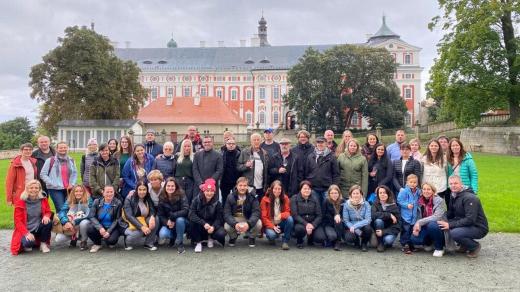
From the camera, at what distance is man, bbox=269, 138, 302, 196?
726cm

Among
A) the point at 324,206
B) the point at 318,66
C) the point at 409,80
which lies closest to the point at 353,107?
the point at 318,66

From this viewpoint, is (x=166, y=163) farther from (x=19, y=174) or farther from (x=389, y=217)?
(x=389, y=217)

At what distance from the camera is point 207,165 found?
7.11m

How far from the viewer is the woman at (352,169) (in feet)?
23.1

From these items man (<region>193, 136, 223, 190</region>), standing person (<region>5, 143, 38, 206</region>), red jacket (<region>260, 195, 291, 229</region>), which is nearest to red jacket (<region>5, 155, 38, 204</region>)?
standing person (<region>5, 143, 38, 206</region>)

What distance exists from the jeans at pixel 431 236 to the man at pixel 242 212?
2.27 meters

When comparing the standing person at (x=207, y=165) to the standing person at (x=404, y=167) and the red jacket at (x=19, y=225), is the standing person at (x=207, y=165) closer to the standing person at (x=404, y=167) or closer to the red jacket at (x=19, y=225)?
the red jacket at (x=19, y=225)

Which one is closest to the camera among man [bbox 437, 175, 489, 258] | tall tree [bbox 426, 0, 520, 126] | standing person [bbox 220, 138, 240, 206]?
man [bbox 437, 175, 489, 258]

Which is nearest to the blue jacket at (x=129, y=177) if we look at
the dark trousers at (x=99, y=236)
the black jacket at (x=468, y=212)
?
the dark trousers at (x=99, y=236)

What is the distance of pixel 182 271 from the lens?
215 inches

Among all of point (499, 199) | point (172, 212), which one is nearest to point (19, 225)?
point (172, 212)

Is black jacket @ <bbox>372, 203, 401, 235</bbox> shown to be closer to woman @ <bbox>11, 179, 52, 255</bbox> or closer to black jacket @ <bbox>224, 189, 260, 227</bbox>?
black jacket @ <bbox>224, 189, 260, 227</bbox>

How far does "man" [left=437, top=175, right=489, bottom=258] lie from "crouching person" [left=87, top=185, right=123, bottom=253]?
4.61m

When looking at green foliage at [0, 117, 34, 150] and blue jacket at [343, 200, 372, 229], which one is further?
green foliage at [0, 117, 34, 150]
